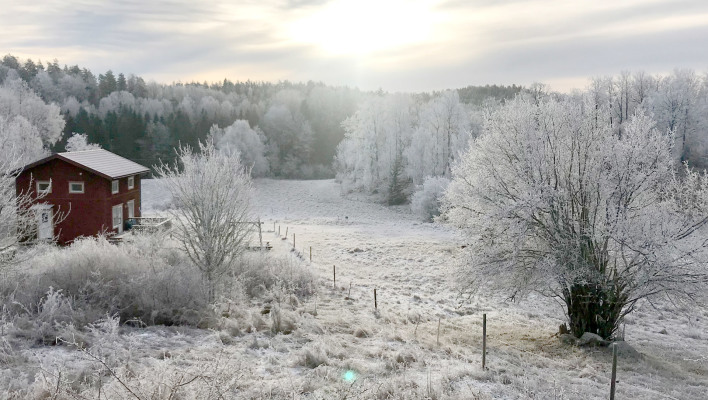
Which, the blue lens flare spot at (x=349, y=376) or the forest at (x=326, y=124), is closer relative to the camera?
the blue lens flare spot at (x=349, y=376)

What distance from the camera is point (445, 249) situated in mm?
32969

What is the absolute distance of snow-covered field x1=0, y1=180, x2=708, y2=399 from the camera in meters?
9.05

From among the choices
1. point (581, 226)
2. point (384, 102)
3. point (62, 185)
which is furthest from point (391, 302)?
point (384, 102)

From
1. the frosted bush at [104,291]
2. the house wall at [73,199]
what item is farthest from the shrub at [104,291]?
the house wall at [73,199]

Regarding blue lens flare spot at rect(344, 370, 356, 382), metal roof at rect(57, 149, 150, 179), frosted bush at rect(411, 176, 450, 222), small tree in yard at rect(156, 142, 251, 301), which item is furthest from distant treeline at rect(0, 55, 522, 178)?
blue lens flare spot at rect(344, 370, 356, 382)

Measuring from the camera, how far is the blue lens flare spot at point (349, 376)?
966cm

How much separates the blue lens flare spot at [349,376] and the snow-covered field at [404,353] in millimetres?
37

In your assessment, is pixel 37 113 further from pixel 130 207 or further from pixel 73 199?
pixel 73 199

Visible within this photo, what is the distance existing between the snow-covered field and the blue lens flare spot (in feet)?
0.12

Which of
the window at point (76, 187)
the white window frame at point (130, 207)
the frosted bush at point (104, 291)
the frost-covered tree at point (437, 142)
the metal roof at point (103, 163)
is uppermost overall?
the frost-covered tree at point (437, 142)

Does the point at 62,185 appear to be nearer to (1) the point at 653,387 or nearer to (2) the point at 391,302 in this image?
(2) the point at 391,302

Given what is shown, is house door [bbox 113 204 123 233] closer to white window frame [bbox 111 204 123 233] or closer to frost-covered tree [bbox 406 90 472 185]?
A: white window frame [bbox 111 204 123 233]

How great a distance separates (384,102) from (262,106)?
46872 millimetres

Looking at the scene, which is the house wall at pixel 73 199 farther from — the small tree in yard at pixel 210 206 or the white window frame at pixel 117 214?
the small tree in yard at pixel 210 206
